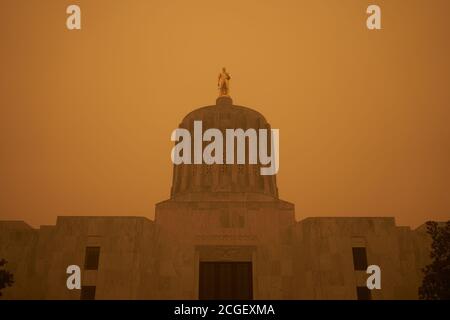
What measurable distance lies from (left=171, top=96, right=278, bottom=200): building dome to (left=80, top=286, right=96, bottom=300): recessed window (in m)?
9.07

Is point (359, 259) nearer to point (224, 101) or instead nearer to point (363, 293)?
point (363, 293)

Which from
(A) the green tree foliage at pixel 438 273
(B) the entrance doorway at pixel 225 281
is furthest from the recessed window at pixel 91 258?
(A) the green tree foliage at pixel 438 273

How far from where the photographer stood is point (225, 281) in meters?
28.9

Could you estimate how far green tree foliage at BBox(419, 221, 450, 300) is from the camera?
25.1m

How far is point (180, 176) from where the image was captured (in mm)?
36594

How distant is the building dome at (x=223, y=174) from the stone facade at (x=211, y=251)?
208cm

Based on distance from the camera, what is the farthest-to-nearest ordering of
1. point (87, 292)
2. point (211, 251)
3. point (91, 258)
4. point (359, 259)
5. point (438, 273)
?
point (211, 251)
point (359, 259)
point (91, 258)
point (87, 292)
point (438, 273)

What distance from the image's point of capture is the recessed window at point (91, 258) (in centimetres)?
2858

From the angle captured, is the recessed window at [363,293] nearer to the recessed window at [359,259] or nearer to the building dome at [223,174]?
the recessed window at [359,259]

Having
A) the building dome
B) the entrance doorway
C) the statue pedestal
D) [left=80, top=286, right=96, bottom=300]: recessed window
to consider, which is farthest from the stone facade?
the statue pedestal

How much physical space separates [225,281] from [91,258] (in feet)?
29.8

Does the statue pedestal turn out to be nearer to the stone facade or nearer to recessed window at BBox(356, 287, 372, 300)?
the stone facade

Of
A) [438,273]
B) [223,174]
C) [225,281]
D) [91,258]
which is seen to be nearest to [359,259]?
[438,273]

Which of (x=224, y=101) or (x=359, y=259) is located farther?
(x=224, y=101)
